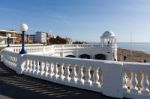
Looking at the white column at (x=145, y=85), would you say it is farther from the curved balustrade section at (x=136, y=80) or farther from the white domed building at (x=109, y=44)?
the white domed building at (x=109, y=44)

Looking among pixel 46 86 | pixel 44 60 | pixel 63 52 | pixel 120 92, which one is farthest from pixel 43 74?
pixel 63 52

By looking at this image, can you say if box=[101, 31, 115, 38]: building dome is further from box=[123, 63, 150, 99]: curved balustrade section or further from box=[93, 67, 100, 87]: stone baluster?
box=[123, 63, 150, 99]: curved balustrade section

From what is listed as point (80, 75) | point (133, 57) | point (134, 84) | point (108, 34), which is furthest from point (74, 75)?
point (133, 57)

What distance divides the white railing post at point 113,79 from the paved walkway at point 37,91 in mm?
303

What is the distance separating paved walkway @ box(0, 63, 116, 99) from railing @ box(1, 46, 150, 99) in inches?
11.2

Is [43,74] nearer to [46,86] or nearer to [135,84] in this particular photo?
[46,86]

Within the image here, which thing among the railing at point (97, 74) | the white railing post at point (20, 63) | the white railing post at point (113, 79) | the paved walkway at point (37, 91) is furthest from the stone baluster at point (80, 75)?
the white railing post at point (20, 63)

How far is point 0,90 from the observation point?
976cm

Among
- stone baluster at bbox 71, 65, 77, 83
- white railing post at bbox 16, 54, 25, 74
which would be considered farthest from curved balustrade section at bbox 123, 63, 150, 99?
white railing post at bbox 16, 54, 25, 74

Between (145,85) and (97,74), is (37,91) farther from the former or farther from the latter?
(145,85)

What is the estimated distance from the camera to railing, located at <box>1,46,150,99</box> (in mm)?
8266

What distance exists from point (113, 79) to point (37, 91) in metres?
2.65

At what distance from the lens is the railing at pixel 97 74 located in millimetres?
8266

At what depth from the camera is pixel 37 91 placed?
9508mm
